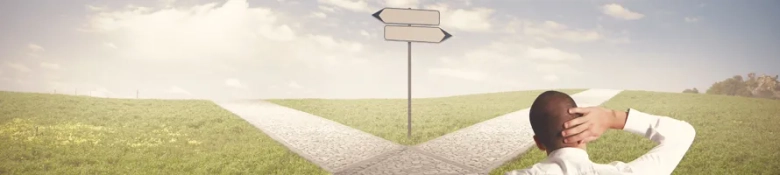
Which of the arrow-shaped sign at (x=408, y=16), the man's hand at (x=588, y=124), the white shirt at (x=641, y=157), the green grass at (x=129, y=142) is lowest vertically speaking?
the green grass at (x=129, y=142)

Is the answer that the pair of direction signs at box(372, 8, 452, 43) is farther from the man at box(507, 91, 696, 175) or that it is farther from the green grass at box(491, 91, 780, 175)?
the man at box(507, 91, 696, 175)

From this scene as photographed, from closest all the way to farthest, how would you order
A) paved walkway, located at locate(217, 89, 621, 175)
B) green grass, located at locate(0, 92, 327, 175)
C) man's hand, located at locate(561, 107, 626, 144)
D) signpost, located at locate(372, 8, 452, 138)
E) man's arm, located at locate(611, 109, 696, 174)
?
man's hand, located at locate(561, 107, 626, 144), man's arm, located at locate(611, 109, 696, 174), paved walkway, located at locate(217, 89, 621, 175), green grass, located at locate(0, 92, 327, 175), signpost, located at locate(372, 8, 452, 138)

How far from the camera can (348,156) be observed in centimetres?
1016

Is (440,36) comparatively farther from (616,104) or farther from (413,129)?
(616,104)

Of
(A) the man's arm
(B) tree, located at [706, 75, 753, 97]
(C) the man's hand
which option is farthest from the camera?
(B) tree, located at [706, 75, 753, 97]

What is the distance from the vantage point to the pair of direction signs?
1175 centimetres

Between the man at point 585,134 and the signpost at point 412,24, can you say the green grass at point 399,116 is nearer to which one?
the signpost at point 412,24

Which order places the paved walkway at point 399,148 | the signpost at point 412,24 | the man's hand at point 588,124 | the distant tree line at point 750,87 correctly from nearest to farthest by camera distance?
the man's hand at point 588,124 → the paved walkway at point 399,148 → the signpost at point 412,24 → the distant tree line at point 750,87

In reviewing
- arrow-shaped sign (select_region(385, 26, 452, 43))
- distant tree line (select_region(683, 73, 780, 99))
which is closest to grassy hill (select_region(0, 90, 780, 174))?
arrow-shaped sign (select_region(385, 26, 452, 43))

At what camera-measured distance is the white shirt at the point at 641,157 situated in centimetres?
171

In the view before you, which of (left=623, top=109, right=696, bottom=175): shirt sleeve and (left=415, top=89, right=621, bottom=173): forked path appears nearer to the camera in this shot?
(left=623, top=109, right=696, bottom=175): shirt sleeve

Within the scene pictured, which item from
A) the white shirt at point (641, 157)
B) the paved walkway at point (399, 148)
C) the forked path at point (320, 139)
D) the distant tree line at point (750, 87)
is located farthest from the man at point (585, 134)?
the distant tree line at point (750, 87)

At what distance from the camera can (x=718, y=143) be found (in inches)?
505

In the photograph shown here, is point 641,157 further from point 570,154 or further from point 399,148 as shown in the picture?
point 399,148
